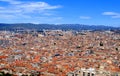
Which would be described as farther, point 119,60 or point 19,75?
point 119,60

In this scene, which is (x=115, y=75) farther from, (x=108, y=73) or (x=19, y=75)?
(x=19, y=75)

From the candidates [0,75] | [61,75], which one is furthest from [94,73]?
[0,75]

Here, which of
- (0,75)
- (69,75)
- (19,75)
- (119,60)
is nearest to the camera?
(0,75)

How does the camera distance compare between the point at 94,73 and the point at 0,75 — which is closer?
the point at 0,75

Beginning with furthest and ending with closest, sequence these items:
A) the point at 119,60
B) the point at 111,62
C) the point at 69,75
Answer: the point at 119,60
the point at 111,62
the point at 69,75

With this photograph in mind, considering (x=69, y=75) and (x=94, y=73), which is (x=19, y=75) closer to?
(x=69, y=75)

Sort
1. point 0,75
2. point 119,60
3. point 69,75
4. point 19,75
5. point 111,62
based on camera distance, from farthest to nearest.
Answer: point 119,60 < point 111,62 < point 69,75 < point 19,75 < point 0,75

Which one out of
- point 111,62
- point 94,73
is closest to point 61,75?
point 94,73

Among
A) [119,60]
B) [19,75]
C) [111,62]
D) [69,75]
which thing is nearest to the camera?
[19,75]
